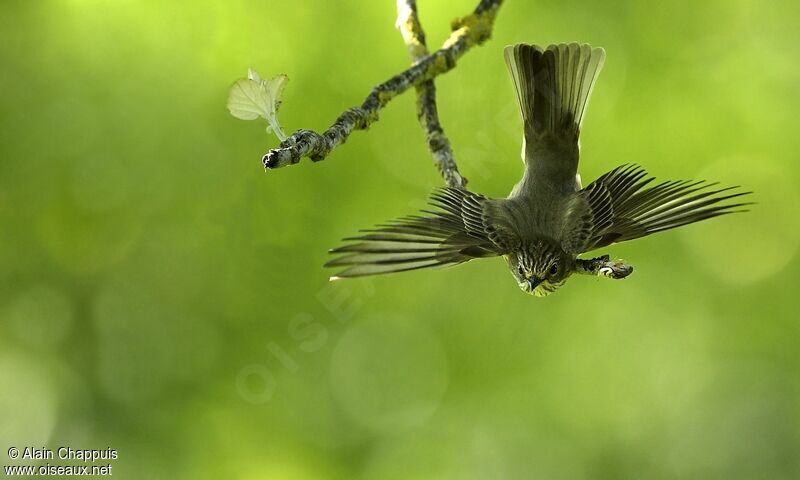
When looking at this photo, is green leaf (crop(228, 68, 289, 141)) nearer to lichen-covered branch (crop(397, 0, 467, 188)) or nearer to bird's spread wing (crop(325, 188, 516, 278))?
bird's spread wing (crop(325, 188, 516, 278))

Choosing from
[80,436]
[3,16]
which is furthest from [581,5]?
[80,436]

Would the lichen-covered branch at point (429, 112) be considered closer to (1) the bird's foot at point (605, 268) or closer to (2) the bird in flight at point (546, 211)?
(2) the bird in flight at point (546, 211)

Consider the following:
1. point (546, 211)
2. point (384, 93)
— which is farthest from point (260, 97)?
point (546, 211)

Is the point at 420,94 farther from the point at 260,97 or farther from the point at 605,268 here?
the point at 260,97

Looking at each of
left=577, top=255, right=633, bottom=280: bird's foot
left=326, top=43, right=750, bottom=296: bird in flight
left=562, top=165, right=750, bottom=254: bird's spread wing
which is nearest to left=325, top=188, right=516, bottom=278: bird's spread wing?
left=326, top=43, right=750, bottom=296: bird in flight

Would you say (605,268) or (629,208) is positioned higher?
(629,208)

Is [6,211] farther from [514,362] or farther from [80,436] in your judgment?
[514,362]

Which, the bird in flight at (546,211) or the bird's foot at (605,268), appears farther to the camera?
the bird in flight at (546,211)

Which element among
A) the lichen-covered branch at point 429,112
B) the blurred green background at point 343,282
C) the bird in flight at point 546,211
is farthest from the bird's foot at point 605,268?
the blurred green background at point 343,282
